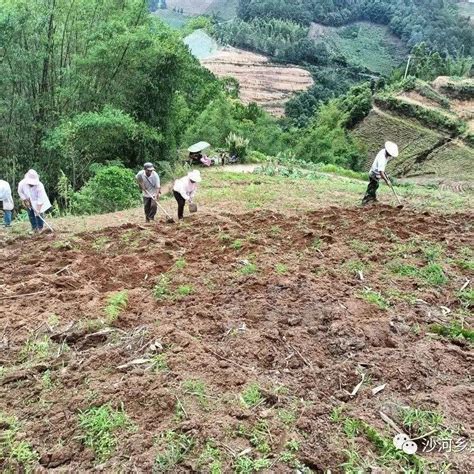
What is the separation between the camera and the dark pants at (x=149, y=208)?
8.92 m

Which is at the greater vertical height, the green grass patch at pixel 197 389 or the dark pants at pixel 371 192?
the green grass patch at pixel 197 389

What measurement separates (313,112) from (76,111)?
A: 34633 mm

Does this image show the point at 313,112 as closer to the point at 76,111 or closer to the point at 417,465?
the point at 76,111

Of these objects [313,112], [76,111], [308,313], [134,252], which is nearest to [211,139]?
[76,111]

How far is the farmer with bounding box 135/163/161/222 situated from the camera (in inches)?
340

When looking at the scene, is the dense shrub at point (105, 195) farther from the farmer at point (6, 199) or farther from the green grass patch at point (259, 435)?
the green grass patch at point (259, 435)

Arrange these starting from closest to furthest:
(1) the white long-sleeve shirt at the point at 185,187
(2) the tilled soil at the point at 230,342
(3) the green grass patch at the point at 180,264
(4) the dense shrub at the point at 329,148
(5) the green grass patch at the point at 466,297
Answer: (2) the tilled soil at the point at 230,342 → (5) the green grass patch at the point at 466,297 → (3) the green grass patch at the point at 180,264 → (1) the white long-sleeve shirt at the point at 185,187 → (4) the dense shrub at the point at 329,148

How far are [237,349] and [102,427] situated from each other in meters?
1.31

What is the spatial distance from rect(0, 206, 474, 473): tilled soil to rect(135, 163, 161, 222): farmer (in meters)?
1.63

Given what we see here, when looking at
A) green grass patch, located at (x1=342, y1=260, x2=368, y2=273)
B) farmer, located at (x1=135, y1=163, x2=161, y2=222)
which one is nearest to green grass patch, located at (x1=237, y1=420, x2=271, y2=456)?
green grass patch, located at (x1=342, y1=260, x2=368, y2=273)

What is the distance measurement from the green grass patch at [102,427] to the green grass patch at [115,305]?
132 centimetres

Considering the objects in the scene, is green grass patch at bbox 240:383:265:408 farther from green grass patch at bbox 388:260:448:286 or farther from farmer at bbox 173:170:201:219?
farmer at bbox 173:170:201:219

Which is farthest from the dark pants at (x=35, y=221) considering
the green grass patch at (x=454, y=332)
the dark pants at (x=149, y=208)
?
the green grass patch at (x=454, y=332)

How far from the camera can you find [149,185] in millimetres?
8734
